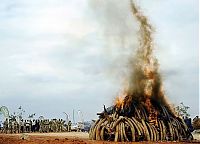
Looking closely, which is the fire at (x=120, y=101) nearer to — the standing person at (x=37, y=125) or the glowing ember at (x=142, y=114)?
the glowing ember at (x=142, y=114)

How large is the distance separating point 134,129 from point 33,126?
1033 inches

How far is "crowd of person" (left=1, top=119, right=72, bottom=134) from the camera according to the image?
4680 cm

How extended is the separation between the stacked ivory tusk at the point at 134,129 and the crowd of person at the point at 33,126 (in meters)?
22.2

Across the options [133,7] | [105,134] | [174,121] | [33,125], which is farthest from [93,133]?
[33,125]

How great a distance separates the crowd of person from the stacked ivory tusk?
22.2 m

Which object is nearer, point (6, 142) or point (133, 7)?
point (6, 142)

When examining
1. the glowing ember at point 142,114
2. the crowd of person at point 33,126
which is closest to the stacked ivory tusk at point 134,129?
the glowing ember at point 142,114

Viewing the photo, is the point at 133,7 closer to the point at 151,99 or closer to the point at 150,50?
the point at 150,50

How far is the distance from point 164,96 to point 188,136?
3.17 meters

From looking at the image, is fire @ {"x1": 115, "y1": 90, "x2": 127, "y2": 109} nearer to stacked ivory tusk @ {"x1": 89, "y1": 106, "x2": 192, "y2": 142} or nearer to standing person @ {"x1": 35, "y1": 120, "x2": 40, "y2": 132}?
stacked ivory tusk @ {"x1": 89, "y1": 106, "x2": 192, "y2": 142}

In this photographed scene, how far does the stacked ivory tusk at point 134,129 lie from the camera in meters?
24.0

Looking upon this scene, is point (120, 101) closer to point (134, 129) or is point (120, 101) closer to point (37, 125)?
point (134, 129)

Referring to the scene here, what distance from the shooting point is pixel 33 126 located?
158 ft

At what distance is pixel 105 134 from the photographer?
24984 millimetres
